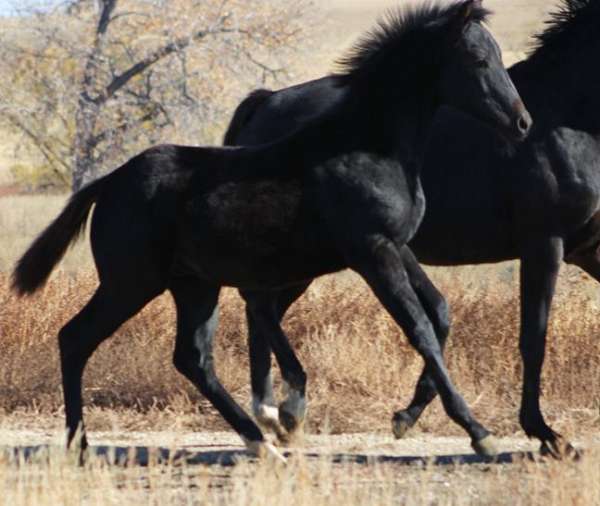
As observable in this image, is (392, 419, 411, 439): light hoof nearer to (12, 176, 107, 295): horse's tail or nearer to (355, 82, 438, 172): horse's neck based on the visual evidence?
(355, 82, 438, 172): horse's neck

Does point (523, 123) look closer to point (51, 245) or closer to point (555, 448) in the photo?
point (555, 448)

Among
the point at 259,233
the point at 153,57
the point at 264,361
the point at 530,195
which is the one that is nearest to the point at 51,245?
the point at 259,233

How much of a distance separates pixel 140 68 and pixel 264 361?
46.8ft

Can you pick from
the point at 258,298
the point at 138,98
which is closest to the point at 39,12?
the point at 138,98

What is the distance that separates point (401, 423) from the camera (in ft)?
23.6

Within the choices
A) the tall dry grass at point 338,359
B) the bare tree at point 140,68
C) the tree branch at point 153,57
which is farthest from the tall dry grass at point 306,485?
the bare tree at point 140,68

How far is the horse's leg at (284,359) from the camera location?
7.09 meters

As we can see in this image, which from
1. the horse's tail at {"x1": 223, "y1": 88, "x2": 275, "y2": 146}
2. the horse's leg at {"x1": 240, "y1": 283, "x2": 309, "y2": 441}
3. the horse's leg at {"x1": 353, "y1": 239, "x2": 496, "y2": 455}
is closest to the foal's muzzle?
the horse's leg at {"x1": 353, "y1": 239, "x2": 496, "y2": 455}

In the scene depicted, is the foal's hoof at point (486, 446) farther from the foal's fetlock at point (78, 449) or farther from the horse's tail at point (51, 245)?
the horse's tail at point (51, 245)

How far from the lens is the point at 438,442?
7.27m

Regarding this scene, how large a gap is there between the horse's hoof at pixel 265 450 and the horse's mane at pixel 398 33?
1.88 metres

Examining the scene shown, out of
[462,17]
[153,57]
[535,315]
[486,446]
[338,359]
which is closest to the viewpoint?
[486,446]

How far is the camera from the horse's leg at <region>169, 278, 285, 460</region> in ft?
21.9

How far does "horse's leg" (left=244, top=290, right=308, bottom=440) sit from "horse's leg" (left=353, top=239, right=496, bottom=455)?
3.09 feet
